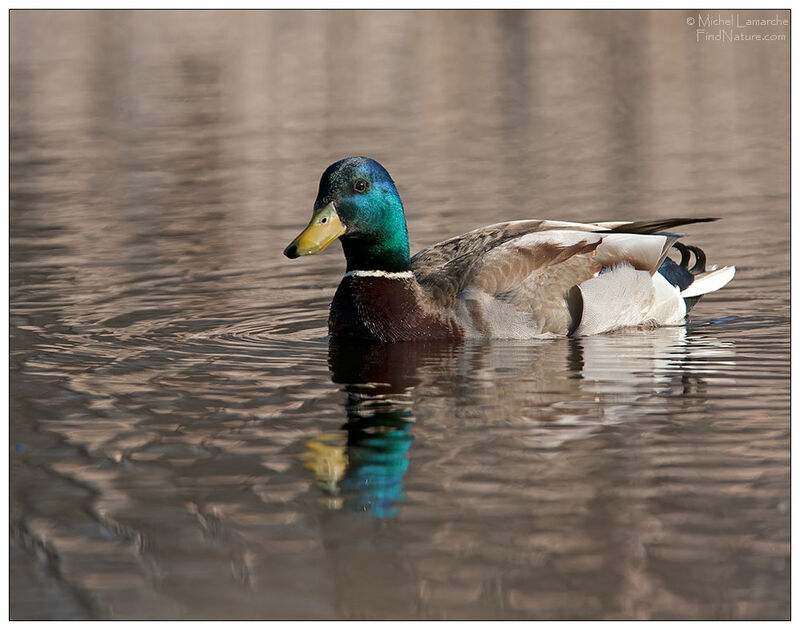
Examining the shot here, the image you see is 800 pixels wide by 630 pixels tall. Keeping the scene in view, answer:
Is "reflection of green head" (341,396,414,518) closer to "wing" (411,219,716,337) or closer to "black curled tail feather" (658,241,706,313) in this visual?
"wing" (411,219,716,337)

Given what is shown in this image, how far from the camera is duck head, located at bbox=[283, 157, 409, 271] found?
992 cm

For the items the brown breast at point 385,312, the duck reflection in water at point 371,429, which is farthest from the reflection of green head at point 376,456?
the brown breast at point 385,312

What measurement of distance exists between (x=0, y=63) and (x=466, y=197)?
6.98m

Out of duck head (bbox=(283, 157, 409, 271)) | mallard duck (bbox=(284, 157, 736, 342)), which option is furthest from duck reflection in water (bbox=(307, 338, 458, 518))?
duck head (bbox=(283, 157, 409, 271))

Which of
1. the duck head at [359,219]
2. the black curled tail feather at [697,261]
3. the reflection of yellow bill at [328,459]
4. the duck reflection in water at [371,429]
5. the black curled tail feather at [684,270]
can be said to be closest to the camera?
the duck reflection in water at [371,429]

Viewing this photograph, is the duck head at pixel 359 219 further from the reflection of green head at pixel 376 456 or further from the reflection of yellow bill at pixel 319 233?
the reflection of green head at pixel 376 456

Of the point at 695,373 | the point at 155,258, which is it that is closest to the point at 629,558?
the point at 695,373

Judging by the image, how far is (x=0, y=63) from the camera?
10.1 metres

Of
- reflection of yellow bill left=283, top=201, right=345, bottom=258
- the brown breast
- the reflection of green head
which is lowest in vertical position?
the reflection of green head

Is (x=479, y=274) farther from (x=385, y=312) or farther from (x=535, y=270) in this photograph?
(x=385, y=312)

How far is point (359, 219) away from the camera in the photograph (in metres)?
10.1

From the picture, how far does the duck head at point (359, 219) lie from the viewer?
32.6 feet

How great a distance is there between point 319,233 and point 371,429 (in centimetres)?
235

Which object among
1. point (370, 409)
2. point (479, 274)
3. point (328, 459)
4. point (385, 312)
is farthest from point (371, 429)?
point (479, 274)
